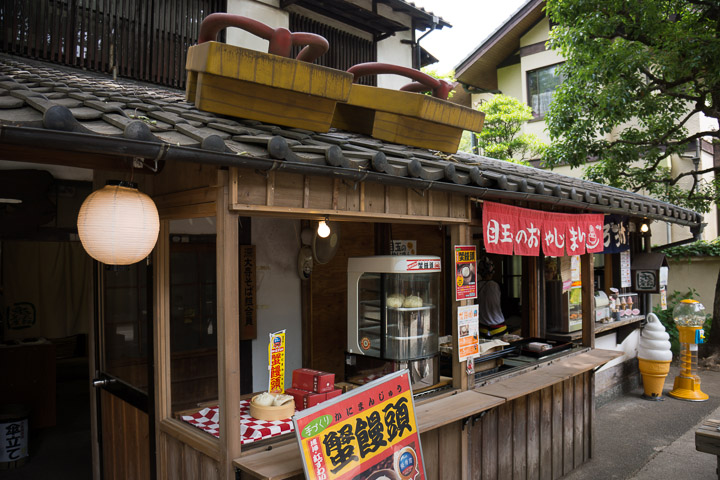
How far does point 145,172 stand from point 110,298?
1.83m

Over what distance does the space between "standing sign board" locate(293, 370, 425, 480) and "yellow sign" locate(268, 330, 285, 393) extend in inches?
35.8

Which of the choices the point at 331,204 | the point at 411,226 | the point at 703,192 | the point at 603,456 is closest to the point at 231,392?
the point at 331,204

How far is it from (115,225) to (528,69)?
1998 cm

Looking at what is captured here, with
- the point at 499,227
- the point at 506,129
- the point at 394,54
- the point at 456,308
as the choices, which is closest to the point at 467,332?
the point at 456,308

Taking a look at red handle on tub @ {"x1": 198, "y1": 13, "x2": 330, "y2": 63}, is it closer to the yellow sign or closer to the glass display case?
the glass display case

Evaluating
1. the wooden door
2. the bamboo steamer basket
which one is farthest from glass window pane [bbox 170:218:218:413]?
the bamboo steamer basket

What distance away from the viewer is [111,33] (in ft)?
23.4

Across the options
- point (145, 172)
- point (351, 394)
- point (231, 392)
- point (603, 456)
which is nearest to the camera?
point (231, 392)

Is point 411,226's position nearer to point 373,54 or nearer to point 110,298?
point 373,54

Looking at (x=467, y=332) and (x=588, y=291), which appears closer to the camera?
(x=467, y=332)

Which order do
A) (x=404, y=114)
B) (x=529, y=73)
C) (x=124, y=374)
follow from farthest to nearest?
(x=529, y=73), (x=404, y=114), (x=124, y=374)

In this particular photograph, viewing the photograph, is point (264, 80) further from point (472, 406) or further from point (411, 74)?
point (472, 406)

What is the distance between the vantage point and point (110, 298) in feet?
17.9

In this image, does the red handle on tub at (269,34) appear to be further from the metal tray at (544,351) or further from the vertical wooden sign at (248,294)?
the metal tray at (544,351)
